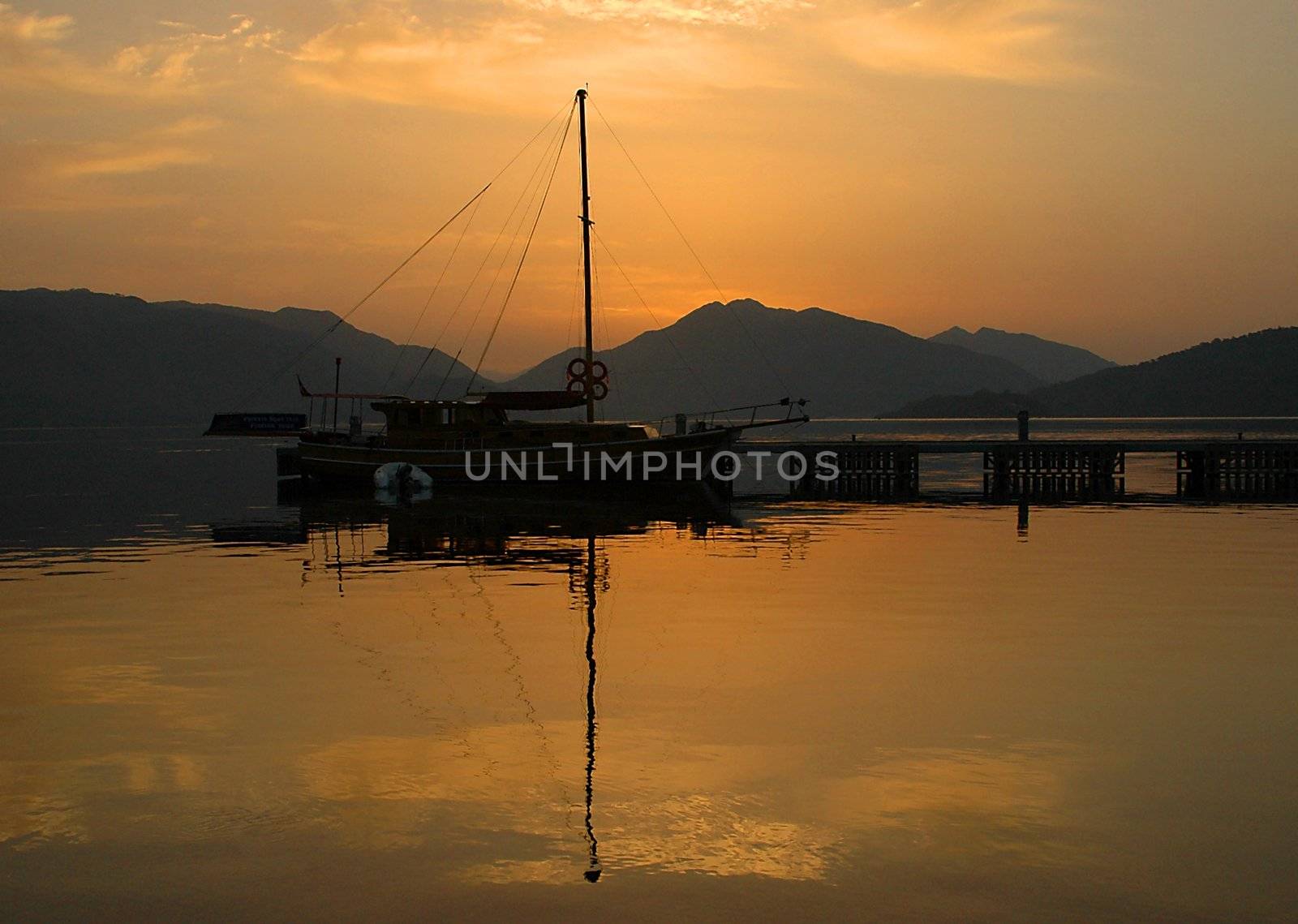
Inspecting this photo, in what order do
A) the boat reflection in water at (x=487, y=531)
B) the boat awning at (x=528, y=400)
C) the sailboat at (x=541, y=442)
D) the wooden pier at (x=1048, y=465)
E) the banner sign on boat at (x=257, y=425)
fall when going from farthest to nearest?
the banner sign on boat at (x=257, y=425) < the wooden pier at (x=1048, y=465) < the boat awning at (x=528, y=400) < the sailboat at (x=541, y=442) < the boat reflection in water at (x=487, y=531)

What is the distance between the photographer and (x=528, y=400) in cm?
6084

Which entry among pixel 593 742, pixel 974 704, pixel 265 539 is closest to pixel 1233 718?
pixel 974 704

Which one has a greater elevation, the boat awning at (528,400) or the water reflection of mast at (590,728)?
the boat awning at (528,400)

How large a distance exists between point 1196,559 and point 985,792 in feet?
74.1

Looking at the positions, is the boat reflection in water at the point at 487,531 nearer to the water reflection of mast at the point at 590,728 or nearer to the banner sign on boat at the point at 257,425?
the water reflection of mast at the point at 590,728

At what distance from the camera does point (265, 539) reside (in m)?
40.2

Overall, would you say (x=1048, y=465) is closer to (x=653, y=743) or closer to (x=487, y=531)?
(x=487, y=531)

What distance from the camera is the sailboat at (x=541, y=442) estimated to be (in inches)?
2224

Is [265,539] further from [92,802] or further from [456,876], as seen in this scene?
[456,876]

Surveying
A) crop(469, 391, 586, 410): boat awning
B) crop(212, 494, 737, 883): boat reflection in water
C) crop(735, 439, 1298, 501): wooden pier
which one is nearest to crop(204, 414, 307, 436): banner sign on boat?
crop(212, 494, 737, 883): boat reflection in water

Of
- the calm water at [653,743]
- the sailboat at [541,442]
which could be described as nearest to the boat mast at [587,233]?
the sailboat at [541,442]

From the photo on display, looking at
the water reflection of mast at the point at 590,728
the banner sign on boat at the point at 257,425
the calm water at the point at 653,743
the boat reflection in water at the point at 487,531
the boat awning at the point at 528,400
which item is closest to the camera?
the calm water at the point at 653,743

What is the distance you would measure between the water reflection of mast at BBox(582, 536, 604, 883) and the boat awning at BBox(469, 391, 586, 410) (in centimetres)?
3184

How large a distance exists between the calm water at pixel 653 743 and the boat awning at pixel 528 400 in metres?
29.9
